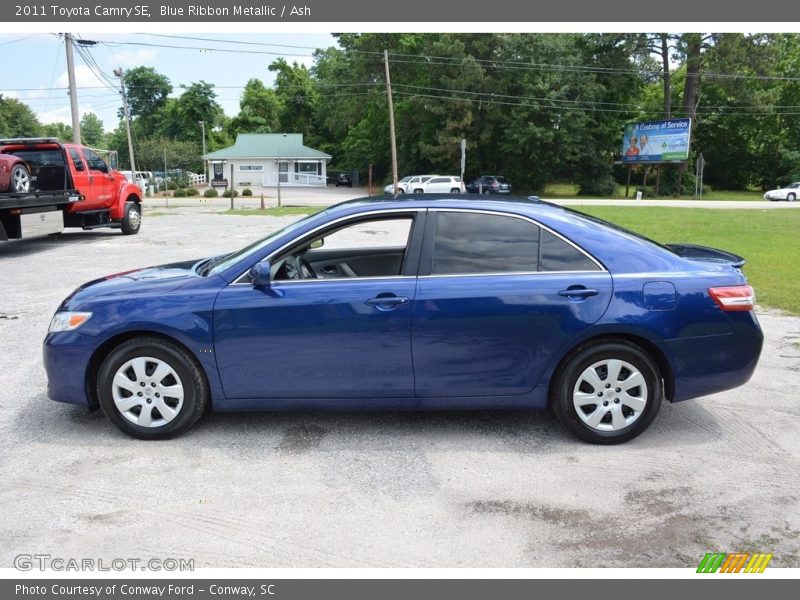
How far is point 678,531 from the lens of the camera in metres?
3.46

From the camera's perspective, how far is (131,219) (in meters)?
18.5

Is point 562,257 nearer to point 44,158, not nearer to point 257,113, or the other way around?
point 44,158

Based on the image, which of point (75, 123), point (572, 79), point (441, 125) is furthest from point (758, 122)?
point (75, 123)

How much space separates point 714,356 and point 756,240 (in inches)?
541

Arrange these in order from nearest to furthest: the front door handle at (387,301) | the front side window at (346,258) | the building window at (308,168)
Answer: the front door handle at (387,301)
the front side window at (346,258)
the building window at (308,168)

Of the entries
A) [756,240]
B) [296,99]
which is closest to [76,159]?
[756,240]

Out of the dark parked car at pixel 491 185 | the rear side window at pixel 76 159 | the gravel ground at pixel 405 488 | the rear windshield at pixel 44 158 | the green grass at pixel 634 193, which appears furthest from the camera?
the green grass at pixel 634 193

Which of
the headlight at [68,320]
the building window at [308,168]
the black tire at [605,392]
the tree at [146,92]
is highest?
the tree at [146,92]

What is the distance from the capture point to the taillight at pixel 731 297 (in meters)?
4.38

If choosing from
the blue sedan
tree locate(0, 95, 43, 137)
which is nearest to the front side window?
the blue sedan

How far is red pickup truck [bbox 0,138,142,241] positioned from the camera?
13656 mm

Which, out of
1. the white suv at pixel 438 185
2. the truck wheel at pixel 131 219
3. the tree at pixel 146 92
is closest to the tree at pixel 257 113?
the tree at pixel 146 92

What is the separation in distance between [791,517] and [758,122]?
67.0 metres

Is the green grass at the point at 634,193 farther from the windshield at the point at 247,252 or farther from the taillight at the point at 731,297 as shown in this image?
the windshield at the point at 247,252
